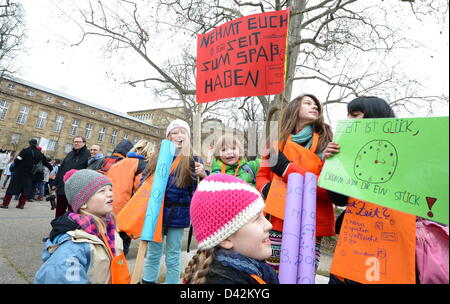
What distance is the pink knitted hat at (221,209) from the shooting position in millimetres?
1165

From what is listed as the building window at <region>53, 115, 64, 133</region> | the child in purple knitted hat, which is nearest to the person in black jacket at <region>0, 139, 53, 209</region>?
the child in purple knitted hat

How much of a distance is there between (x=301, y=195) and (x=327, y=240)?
7.57 meters

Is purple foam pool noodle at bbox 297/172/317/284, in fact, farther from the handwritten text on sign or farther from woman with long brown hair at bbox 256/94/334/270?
the handwritten text on sign

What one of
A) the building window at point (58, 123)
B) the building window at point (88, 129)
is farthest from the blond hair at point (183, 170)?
the building window at point (88, 129)

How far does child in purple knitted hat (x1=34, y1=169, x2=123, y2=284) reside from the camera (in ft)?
4.28

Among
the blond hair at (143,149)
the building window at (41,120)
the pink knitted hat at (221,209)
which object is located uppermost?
the building window at (41,120)

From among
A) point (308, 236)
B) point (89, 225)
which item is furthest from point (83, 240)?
point (308, 236)

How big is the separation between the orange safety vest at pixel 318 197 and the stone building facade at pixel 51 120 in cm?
2907

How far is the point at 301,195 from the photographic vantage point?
159cm

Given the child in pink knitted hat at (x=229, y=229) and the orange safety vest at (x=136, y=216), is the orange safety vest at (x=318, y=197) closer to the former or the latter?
the child in pink knitted hat at (x=229, y=229)

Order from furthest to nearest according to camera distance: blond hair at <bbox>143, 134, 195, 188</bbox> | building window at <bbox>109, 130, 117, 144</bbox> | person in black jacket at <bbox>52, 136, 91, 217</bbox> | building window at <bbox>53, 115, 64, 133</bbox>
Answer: building window at <bbox>109, 130, 117, 144</bbox> → building window at <bbox>53, 115, 64, 133</bbox> → person in black jacket at <bbox>52, 136, 91, 217</bbox> → blond hair at <bbox>143, 134, 195, 188</bbox>
